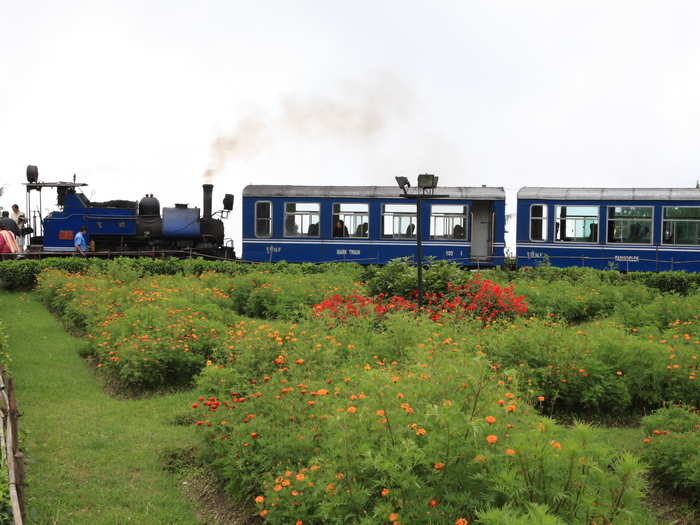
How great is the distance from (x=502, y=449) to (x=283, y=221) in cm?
1795

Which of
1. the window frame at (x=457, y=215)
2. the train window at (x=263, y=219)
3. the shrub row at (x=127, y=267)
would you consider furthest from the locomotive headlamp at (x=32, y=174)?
the window frame at (x=457, y=215)

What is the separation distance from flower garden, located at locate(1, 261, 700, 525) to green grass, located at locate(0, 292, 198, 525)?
0.43m

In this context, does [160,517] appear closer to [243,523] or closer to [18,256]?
[243,523]

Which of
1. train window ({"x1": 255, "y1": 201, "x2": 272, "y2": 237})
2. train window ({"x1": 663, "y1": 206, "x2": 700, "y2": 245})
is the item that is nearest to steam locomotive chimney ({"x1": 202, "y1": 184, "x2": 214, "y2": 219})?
train window ({"x1": 255, "y1": 201, "x2": 272, "y2": 237})

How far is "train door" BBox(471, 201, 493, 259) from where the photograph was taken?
21.2m

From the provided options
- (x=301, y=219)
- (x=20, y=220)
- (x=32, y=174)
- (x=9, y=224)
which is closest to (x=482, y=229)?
(x=301, y=219)

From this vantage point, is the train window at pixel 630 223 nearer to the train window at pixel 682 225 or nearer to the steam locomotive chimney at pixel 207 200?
the train window at pixel 682 225

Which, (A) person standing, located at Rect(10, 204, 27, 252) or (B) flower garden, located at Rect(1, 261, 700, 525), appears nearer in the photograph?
(B) flower garden, located at Rect(1, 261, 700, 525)

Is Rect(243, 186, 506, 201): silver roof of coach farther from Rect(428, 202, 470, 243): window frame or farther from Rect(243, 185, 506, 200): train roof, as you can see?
Rect(428, 202, 470, 243): window frame

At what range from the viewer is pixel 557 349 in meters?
7.56

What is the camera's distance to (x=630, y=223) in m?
20.2

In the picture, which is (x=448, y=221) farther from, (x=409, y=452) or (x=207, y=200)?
(x=409, y=452)

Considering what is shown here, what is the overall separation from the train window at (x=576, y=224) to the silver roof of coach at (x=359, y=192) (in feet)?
6.30

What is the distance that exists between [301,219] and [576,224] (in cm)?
870
